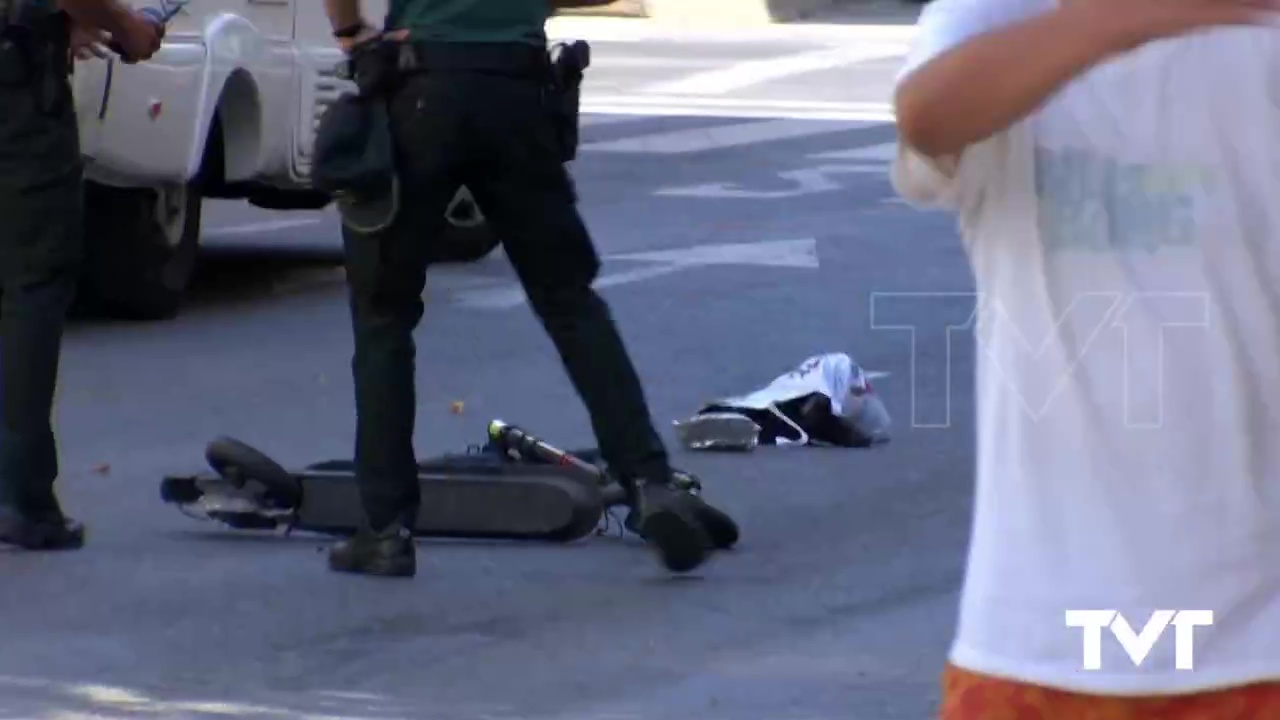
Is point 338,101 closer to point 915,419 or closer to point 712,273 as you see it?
point 915,419

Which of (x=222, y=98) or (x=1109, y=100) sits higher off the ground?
(x=1109, y=100)

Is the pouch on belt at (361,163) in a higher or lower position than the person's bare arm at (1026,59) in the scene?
lower

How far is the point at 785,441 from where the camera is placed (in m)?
8.70

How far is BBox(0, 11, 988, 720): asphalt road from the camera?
5684 mm

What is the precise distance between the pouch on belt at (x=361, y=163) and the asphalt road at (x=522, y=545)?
0.89m

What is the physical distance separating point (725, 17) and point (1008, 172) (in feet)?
102

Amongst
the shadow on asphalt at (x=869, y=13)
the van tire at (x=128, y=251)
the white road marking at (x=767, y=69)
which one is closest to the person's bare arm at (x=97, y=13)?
the van tire at (x=128, y=251)

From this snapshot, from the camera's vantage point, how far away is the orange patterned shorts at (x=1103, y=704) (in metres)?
2.63

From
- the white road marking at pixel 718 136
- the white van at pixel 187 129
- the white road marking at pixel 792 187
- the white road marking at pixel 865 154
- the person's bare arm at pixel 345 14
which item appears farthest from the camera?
the white road marking at pixel 718 136

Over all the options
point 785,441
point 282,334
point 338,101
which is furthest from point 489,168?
point 282,334

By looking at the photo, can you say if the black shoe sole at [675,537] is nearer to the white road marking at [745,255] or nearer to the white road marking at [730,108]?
the white road marking at [745,255]

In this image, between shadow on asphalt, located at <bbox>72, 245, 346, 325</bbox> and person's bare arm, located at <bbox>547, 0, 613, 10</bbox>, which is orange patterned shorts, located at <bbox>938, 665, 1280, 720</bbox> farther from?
shadow on asphalt, located at <bbox>72, 245, 346, 325</bbox>

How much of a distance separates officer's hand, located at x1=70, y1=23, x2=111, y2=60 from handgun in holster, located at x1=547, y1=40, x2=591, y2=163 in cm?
112

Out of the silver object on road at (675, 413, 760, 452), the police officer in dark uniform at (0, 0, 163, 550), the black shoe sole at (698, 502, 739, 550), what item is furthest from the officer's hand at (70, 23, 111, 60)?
the silver object on road at (675, 413, 760, 452)
